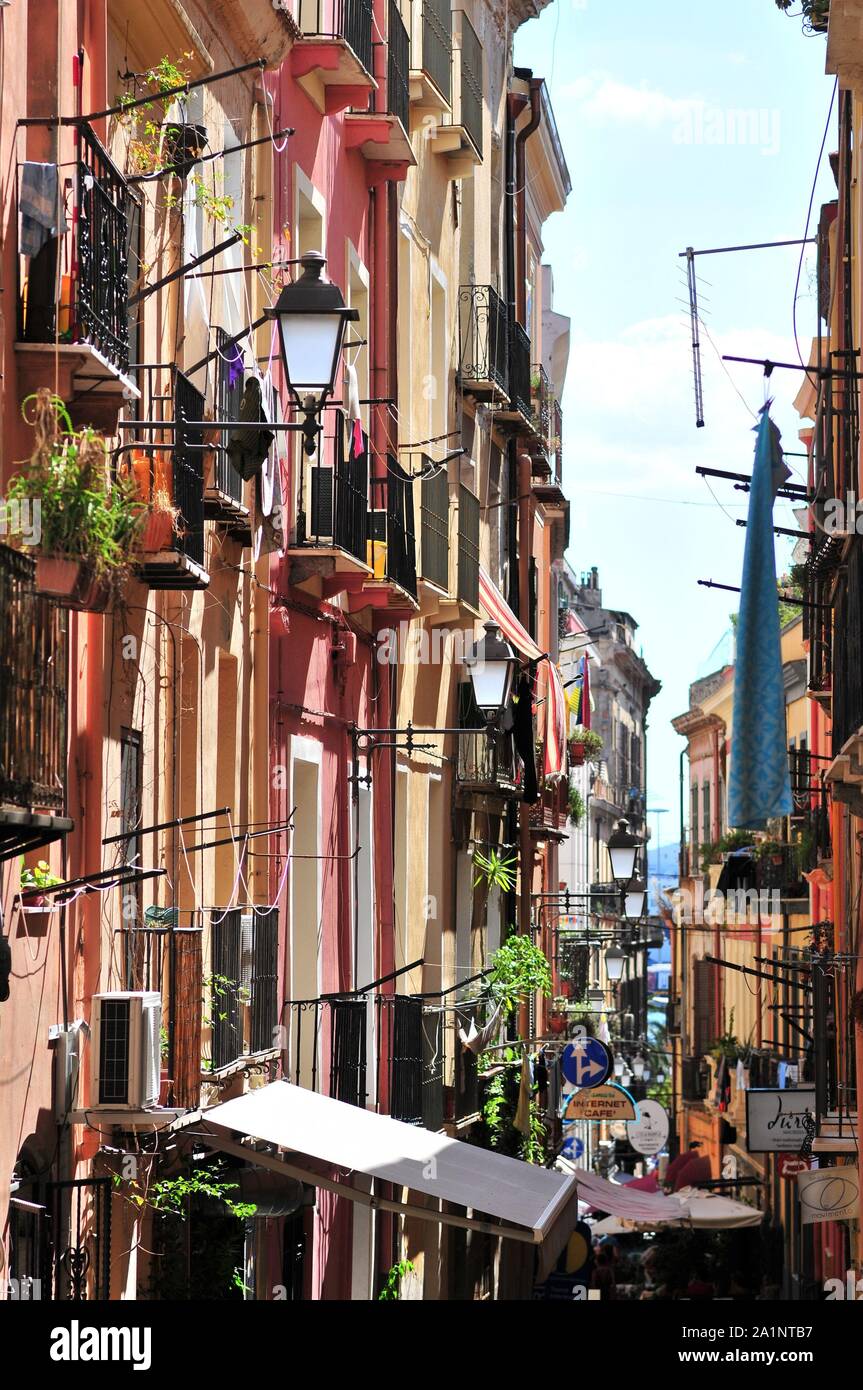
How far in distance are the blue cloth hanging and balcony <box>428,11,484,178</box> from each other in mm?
11265

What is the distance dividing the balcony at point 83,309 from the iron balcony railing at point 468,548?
12.3 m

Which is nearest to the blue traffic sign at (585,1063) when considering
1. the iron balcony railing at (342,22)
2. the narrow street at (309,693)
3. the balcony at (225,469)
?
the narrow street at (309,693)

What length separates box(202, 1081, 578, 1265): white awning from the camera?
1177 centimetres

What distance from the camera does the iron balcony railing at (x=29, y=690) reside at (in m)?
7.31

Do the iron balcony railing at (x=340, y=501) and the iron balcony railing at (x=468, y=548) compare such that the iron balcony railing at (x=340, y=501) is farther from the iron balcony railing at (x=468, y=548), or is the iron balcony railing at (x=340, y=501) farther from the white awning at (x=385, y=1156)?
the iron balcony railing at (x=468, y=548)

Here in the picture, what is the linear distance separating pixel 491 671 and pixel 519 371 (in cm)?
978

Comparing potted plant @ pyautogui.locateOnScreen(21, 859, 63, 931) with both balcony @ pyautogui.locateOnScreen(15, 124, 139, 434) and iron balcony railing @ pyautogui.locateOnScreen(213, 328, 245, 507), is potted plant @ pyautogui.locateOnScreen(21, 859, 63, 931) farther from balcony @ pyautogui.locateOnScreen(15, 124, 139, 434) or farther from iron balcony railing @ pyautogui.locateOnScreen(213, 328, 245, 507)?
iron balcony railing @ pyautogui.locateOnScreen(213, 328, 245, 507)

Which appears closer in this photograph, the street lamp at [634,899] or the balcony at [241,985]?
the balcony at [241,985]

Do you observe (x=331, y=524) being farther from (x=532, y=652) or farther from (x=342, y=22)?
(x=532, y=652)

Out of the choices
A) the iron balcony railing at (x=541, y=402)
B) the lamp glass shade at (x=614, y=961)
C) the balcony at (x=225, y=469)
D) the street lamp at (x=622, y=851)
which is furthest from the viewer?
the lamp glass shade at (x=614, y=961)

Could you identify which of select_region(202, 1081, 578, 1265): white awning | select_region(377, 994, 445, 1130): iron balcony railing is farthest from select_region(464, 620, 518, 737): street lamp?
select_region(202, 1081, 578, 1265): white awning
